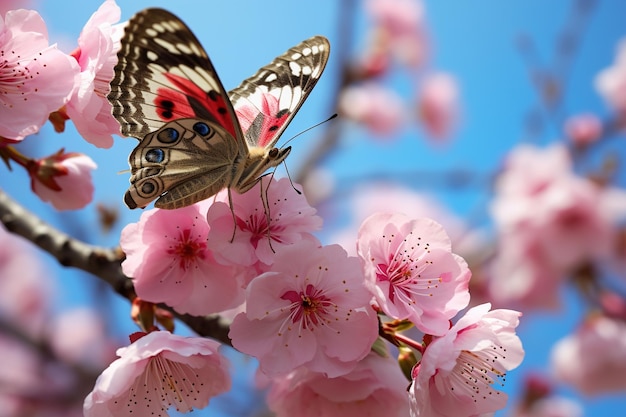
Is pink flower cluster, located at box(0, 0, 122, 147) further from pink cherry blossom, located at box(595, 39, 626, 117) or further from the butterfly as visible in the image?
pink cherry blossom, located at box(595, 39, 626, 117)

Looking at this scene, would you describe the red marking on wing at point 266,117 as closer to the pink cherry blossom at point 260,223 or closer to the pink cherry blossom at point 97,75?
the pink cherry blossom at point 260,223

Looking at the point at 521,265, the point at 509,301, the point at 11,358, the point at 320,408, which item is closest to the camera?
the point at 320,408

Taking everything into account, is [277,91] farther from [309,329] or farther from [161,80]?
[309,329]

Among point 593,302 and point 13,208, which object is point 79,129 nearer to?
point 13,208

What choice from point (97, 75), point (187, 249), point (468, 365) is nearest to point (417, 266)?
point (468, 365)

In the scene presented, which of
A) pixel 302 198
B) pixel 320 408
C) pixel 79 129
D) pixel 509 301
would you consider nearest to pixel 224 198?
pixel 302 198

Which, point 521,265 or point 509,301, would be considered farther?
point 509,301
